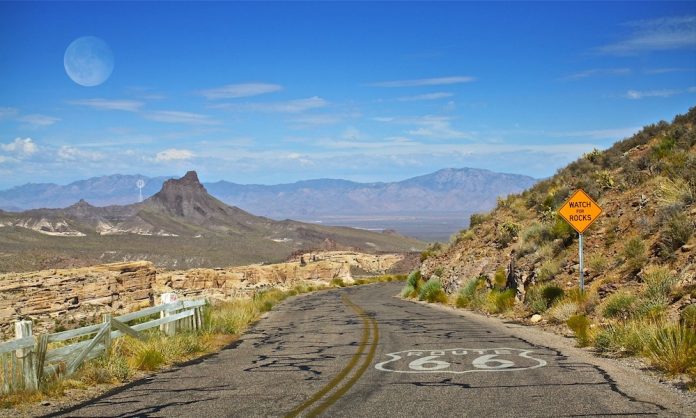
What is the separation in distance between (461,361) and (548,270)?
1086cm

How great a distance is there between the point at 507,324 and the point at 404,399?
11521 millimetres

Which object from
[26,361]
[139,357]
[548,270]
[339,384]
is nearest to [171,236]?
[548,270]

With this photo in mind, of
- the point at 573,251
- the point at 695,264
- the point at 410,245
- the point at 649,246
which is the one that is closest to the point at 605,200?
the point at 573,251

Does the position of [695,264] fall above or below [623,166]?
below

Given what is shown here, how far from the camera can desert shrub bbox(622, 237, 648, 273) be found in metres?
17.4

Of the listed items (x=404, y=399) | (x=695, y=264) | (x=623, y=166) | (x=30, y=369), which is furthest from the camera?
(x=623, y=166)

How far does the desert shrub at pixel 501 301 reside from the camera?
74.7ft

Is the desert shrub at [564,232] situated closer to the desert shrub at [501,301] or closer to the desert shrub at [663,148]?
the desert shrub at [501,301]

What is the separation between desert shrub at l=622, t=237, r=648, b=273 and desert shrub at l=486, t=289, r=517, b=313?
5.07 metres

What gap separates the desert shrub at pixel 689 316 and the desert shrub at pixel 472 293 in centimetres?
1319

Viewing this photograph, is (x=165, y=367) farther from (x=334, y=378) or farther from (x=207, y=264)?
(x=207, y=264)

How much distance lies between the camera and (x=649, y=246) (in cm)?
1805

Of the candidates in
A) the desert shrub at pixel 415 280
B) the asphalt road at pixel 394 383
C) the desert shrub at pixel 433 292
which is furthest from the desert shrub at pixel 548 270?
the desert shrub at pixel 415 280

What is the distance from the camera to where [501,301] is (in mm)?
23219
